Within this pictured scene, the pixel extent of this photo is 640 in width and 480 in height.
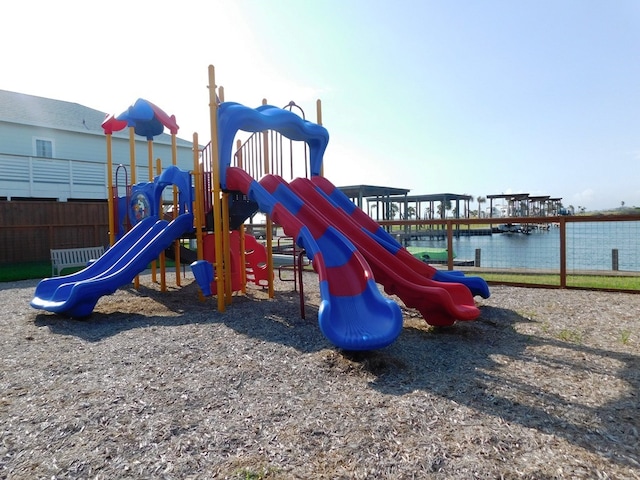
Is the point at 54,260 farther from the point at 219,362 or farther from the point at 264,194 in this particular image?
the point at 219,362

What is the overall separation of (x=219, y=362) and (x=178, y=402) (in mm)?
925

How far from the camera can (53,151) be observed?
22.0m

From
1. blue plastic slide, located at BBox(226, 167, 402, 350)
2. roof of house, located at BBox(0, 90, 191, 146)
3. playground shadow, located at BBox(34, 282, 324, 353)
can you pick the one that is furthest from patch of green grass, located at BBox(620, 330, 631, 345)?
roof of house, located at BBox(0, 90, 191, 146)

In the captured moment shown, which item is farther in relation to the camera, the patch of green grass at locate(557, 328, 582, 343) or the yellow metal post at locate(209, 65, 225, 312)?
the yellow metal post at locate(209, 65, 225, 312)

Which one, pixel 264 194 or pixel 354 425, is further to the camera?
pixel 264 194

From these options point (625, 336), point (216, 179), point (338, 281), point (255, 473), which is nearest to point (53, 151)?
point (216, 179)

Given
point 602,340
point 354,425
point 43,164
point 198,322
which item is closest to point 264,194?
point 198,322

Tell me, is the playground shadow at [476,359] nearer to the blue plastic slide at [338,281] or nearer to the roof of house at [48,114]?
the blue plastic slide at [338,281]

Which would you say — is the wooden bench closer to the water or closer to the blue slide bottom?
the blue slide bottom

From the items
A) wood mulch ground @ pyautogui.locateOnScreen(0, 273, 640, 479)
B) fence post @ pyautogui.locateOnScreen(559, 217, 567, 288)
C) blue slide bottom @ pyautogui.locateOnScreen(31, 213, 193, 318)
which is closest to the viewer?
wood mulch ground @ pyautogui.locateOnScreen(0, 273, 640, 479)

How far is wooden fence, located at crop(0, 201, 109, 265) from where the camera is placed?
1534 centimetres

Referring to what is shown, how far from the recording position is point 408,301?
5.49 meters

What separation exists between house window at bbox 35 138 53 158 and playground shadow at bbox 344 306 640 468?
22353 mm

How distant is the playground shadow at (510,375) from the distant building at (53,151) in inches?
759
